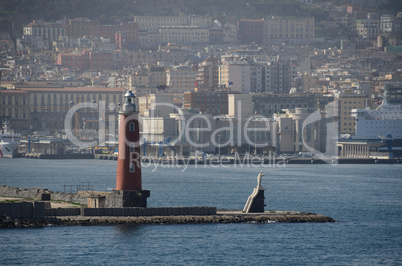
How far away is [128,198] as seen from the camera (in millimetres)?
41156

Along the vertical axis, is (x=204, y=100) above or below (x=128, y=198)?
above

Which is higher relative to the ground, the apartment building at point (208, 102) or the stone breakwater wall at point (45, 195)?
the apartment building at point (208, 102)

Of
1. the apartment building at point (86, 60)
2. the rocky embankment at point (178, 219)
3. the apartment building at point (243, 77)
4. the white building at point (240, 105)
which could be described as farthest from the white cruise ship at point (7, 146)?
the rocky embankment at point (178, 219)

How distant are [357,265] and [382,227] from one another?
330 inches

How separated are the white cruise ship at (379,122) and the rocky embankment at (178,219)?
227 ft

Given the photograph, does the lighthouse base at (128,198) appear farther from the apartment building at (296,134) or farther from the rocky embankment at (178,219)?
the apartment building at (296,134)

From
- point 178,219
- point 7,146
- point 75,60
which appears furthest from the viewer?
point 75,60

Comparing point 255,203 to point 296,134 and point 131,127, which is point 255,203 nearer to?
point 131,127

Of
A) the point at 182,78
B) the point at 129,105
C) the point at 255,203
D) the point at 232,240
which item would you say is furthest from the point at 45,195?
the point at 182,78

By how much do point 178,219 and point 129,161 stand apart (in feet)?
9.41

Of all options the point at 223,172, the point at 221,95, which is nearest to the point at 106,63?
the point at 221,95

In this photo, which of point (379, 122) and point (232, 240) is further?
point (379, 122)

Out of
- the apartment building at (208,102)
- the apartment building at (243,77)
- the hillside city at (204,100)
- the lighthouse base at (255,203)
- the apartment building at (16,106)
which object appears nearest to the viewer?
the lighthouse base at (255,203)

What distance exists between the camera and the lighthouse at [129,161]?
40344 mm
